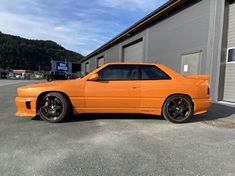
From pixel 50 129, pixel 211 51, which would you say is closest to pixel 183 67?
pixel 211 51

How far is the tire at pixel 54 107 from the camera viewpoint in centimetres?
564

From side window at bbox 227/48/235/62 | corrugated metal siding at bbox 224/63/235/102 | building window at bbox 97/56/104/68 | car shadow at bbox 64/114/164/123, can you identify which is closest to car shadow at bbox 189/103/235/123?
car shadow at bbox 64/114/164/123

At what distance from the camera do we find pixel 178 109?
19.1ft

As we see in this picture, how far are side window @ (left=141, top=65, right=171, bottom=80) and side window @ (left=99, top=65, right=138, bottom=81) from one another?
0.20 metres

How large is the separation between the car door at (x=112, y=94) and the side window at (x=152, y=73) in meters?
0.26

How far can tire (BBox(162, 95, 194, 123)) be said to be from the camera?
18.9 feet

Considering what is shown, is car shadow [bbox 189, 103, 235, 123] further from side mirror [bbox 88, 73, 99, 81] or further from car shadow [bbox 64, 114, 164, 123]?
side mirror [bbox 88, 73, 99, 81]

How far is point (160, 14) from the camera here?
520 inches

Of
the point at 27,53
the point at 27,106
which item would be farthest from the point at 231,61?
the point at 27,53

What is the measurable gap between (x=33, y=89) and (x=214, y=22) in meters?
7.25

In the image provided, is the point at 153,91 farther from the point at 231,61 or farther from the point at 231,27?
the point at 231,27

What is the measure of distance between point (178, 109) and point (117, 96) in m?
1.54

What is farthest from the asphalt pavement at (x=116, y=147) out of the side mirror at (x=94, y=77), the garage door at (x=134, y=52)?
the garage door at (x=134, y=52)

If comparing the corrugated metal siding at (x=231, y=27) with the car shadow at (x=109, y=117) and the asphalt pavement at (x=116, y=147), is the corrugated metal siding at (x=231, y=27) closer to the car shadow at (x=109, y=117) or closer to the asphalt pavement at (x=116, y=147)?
the asphalt pavement at (x=116, y=147)
